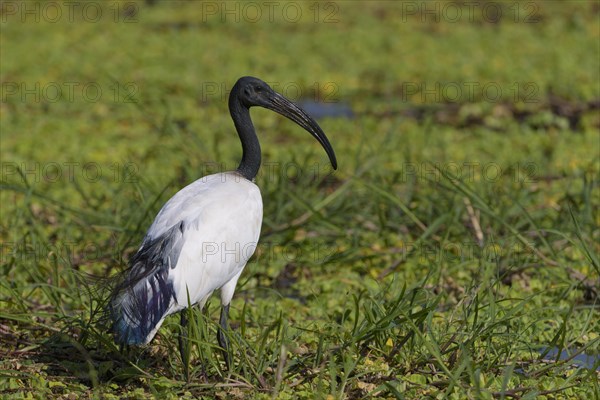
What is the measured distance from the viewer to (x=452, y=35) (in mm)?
12773

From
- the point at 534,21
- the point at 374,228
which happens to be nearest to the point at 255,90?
the point at 374,228

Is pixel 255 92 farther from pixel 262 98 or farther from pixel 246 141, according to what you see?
pixel 246 141

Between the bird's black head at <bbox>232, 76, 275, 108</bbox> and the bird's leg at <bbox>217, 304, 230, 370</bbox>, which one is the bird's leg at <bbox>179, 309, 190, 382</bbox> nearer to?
the bird's leg at <bbox>217, 304, 230, 370</bbox>

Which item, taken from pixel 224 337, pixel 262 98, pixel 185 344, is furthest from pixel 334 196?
pixel 185 344

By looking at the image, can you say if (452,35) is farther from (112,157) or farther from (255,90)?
(255,90)

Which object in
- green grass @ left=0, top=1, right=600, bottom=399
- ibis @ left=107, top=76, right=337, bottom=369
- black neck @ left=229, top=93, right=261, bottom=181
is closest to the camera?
ibis @ left=107, top=76, right=337, bottom=369

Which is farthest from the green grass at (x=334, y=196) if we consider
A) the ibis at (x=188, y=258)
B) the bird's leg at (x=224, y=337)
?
the ibis at (x=188, y=258)

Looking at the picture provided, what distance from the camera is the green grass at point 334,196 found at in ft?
14.8

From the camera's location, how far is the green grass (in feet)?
14.8

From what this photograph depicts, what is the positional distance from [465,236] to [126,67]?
6.00m

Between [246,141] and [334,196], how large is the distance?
5.43ft

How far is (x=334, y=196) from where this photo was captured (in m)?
6.70

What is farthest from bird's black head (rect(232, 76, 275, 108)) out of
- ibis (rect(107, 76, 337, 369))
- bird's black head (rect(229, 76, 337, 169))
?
ibis (rect(107, 76, 337, 369))

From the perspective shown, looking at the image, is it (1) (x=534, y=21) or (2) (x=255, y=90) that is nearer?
(2) (x=255, y=90)
